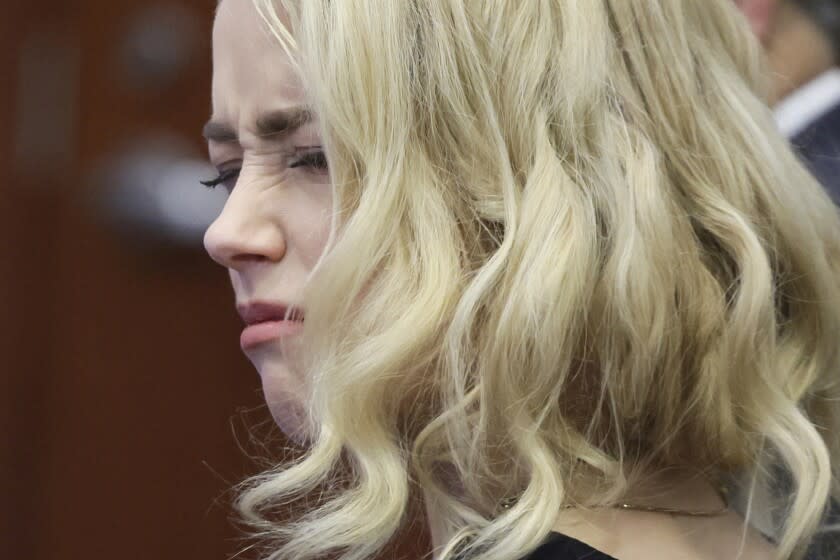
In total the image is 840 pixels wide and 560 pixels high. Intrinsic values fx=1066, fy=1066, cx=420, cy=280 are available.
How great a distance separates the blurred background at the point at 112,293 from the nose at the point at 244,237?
2.35ft

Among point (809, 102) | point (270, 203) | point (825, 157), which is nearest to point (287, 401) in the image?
point (270, 203)

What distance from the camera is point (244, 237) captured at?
89cm

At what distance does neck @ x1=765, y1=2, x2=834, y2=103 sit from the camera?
1.55 m

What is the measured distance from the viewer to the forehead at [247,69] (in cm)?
88

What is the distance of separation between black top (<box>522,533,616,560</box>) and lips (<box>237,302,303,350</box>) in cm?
27

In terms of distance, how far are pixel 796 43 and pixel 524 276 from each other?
38.4 inches

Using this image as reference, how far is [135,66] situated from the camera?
1.71 m

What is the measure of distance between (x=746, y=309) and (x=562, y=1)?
11.2 inches

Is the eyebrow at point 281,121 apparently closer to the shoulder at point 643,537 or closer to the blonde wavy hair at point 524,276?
the blonde wavy hair at point 524,276

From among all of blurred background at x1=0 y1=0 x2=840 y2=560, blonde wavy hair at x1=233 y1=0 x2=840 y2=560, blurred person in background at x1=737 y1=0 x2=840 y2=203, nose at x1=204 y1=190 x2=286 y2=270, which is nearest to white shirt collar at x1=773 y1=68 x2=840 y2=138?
blurred person in background at x1=737 y1=0 x2=840 y2=203

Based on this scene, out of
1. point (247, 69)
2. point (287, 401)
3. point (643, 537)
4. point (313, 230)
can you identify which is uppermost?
point (247, 69)

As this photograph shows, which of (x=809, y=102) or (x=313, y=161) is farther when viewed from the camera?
(x=809, y=102)

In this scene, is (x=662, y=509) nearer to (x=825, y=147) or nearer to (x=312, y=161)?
(x=312, y=161)

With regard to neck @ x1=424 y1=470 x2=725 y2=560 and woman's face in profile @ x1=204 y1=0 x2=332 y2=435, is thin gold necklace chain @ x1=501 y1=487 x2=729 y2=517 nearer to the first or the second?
neck @ x1=424 y1=470 x2=725 y2=560
